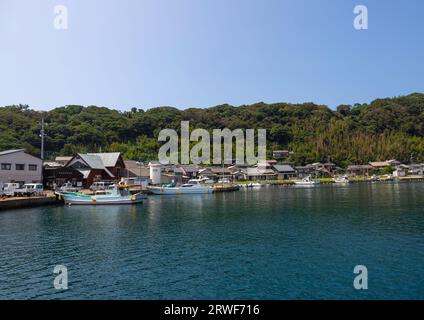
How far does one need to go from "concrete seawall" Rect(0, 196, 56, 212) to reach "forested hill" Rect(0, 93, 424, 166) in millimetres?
49243

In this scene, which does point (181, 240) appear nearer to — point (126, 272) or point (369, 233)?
point (126, 272)

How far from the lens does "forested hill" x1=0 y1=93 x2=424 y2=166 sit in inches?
3750

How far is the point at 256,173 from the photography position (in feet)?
327

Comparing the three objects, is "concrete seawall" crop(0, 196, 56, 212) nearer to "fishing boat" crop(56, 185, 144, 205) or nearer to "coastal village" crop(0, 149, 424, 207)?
"coastal village" crop(0, 149, 424, 207)

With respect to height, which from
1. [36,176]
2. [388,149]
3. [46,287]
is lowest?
[46,287]

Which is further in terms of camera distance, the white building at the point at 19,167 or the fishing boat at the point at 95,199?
the white building at the point at 19,167

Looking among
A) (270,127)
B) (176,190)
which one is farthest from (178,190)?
(270,127)

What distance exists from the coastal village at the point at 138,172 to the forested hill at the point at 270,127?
8772 mm

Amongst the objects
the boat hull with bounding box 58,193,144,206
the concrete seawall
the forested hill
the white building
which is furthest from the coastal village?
the forested hill

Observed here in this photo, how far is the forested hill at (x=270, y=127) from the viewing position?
313 ft

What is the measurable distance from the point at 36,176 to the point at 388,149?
399 ft

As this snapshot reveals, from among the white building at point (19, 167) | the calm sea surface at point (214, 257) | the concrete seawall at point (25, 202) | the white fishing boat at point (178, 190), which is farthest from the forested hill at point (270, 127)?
the calm sea surface at point (214, 257)

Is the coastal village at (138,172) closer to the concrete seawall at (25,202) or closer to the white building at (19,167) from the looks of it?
the white building at (19,167)

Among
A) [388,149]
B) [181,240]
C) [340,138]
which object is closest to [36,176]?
[181,240]
